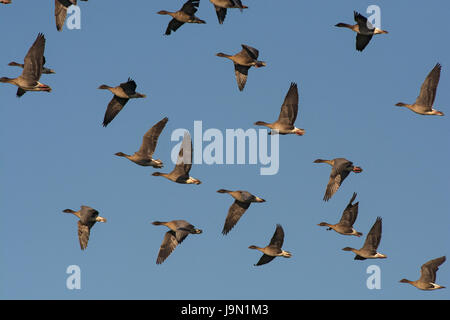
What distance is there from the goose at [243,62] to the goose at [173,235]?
6477mm

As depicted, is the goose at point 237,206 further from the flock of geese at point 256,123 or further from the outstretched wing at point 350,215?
the outstretched wing at point 350,215

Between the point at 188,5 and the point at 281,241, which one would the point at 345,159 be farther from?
the point at 188,5

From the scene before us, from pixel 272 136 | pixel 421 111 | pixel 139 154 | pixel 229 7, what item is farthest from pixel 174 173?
pixel 421 111

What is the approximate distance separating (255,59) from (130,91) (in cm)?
541

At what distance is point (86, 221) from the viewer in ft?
136

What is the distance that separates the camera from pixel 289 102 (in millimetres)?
40875

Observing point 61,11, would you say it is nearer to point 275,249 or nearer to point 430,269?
point 275,249

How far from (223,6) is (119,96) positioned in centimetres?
540

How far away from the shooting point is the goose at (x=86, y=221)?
41.3 metres

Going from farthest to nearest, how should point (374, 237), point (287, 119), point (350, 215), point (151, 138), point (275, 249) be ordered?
1. point (350, 215)
2. point (374, 237)
3. point (275, 249)
4. point (287, 119)
5. point (151, 138)

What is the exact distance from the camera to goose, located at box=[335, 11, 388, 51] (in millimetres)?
42531

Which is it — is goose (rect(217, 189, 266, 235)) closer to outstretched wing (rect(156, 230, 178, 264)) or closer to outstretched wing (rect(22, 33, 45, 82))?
outstretched wing (rect(156, 230, 178, 264))

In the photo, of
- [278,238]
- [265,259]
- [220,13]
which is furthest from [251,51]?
[265,259]

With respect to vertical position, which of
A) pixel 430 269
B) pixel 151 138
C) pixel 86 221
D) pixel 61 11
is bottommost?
pixel 430 269
